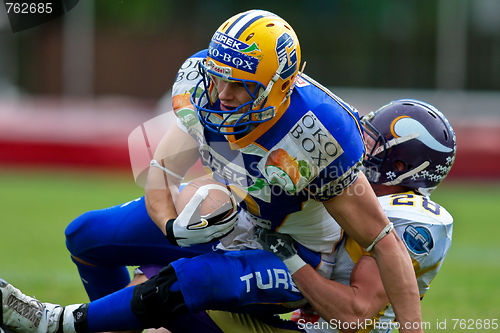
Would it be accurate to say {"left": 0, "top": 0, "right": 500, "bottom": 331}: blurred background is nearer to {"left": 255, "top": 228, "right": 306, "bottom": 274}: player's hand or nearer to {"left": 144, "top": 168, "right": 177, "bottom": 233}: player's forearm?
{"left": 144, "top": 168, "right": 177, "bottom": 233}: player's forearm

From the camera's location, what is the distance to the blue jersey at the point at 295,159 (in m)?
3.26

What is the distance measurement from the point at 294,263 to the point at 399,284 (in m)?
0.50

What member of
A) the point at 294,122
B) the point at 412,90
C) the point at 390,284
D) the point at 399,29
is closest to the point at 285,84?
the point at 294,122

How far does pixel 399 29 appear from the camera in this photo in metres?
22.2

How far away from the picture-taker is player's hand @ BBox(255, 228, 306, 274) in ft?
11.5

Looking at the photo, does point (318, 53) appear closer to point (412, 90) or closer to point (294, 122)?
point (412, 90)

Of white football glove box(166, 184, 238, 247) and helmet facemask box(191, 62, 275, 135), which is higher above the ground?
helmet facemask box(191, 62, 275, 135)

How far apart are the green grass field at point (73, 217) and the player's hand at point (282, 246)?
1.36 meters

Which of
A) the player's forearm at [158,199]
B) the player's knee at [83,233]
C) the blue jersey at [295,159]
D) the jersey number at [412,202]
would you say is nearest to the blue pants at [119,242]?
the player's knee at [83,233]

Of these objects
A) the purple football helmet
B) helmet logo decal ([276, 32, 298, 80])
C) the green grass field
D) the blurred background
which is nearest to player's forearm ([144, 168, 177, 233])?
helmet logo decal ([276, 32, 298, 80])

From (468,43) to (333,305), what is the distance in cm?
1979

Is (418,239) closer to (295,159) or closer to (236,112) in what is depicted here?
(295,159)

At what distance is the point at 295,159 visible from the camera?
3295 mm

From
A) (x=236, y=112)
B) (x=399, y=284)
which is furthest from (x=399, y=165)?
(x=236, y=112)
